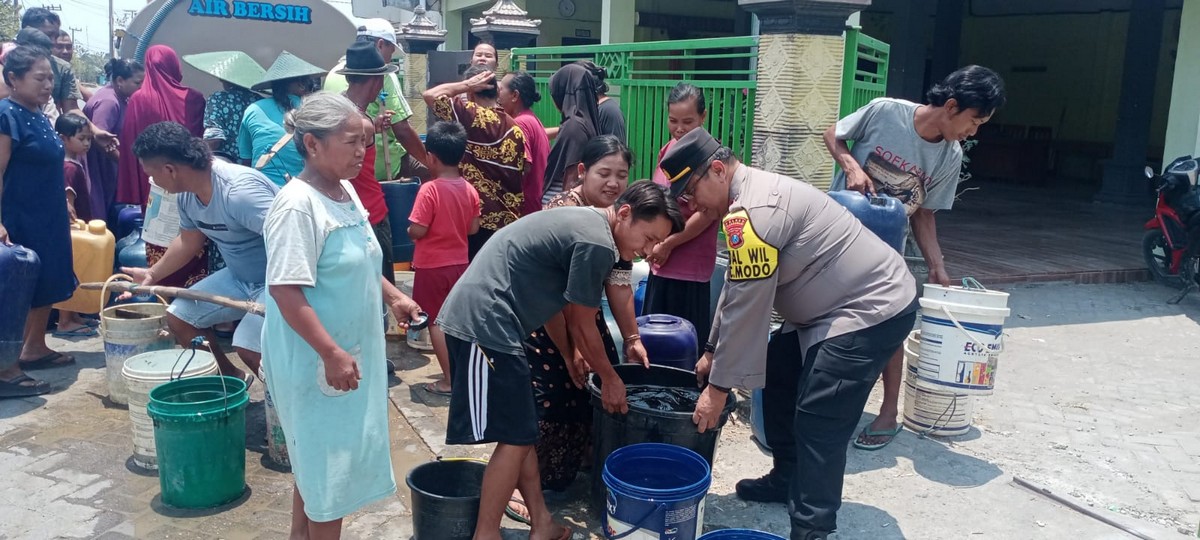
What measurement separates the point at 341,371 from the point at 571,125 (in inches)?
121

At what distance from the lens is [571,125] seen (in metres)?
5.44

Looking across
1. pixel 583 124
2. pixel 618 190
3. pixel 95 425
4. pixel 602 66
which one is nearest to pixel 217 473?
pixel 95 425

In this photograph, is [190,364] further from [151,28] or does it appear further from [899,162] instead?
[151,28]

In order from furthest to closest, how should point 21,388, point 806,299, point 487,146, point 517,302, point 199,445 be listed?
point 487,146
point 21,388
point 199,445
point 806,299
point 517,302

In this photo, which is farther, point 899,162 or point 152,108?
point 152,108

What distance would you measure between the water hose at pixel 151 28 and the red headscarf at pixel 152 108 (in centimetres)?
115

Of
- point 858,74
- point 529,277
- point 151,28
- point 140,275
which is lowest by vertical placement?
point 140,275

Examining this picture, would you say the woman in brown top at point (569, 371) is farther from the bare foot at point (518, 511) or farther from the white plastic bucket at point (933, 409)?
the white plastic bucket at point (933, 409)

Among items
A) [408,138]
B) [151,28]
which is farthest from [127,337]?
[151,28]

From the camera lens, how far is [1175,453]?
4.42 meters

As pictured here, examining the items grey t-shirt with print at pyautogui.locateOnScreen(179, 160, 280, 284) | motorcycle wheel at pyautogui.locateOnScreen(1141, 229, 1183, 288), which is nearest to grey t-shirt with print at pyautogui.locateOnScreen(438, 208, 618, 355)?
grey t-shirt with print at pyautogui.locateOnScreen(179, 160, 280, 284)

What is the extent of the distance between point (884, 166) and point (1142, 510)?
1947 mm

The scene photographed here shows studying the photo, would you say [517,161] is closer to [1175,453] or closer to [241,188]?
[241,188]

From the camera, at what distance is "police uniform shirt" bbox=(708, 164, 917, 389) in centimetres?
309
